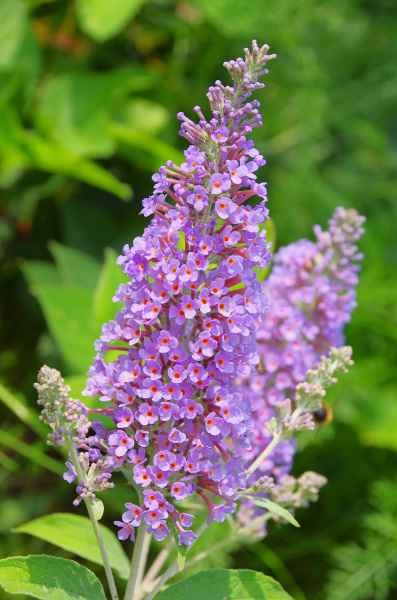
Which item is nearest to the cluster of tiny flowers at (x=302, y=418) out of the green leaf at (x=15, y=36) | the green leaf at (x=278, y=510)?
the green leaf at (x=278, y=510)

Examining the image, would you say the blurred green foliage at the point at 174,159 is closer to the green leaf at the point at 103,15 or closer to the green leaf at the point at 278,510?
the green leaf at the point at 103,15

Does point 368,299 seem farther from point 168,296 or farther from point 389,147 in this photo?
point 168,296

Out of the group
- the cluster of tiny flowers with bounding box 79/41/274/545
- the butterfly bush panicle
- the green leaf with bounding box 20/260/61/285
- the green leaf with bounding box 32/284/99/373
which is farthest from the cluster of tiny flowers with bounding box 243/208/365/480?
the green leaf with bounding box 20/260/61/285

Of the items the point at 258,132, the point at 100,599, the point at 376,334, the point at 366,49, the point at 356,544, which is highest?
the point at 366,49

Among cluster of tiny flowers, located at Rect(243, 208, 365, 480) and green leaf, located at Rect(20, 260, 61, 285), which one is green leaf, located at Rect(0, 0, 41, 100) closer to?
green leaf, located at Rect(20, 260, 61, 285)

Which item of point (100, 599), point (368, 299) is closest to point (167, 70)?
point (368, 299)
